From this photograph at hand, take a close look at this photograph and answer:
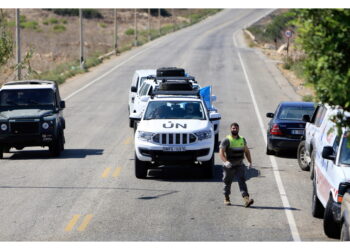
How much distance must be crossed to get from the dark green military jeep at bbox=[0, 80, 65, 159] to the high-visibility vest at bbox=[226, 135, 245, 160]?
7.89m

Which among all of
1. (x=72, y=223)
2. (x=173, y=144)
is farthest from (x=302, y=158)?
(x=72, y=223)

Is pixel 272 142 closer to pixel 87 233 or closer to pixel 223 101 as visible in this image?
pixel 87 233

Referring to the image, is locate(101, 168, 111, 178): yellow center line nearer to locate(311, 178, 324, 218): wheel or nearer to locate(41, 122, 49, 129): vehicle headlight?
locate(41, 122, 49, 129): vehicle headlight

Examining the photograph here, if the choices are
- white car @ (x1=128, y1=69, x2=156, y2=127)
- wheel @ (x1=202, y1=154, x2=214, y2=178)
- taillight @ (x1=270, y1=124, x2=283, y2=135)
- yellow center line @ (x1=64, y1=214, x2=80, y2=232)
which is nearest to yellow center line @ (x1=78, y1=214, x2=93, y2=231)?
yellow center line @ (x1=64, y1=214, x2=80, y2=232)

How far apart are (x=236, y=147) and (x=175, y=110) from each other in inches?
181

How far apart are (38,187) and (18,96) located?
5.84 m

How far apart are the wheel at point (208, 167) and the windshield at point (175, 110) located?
1425mm

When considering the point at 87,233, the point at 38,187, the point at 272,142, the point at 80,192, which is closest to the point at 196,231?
the point at 87,233

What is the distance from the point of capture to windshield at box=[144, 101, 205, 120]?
20853mm

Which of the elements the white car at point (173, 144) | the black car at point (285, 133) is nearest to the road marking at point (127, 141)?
the black car at point (285, 133)

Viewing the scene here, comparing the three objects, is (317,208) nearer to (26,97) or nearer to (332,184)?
(332,184)

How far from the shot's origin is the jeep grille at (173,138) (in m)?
19.7

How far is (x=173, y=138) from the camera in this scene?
1966cm

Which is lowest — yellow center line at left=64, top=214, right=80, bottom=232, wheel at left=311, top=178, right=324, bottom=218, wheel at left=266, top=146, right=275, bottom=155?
wheel at left=266, top=146, right=275, bottom=155
